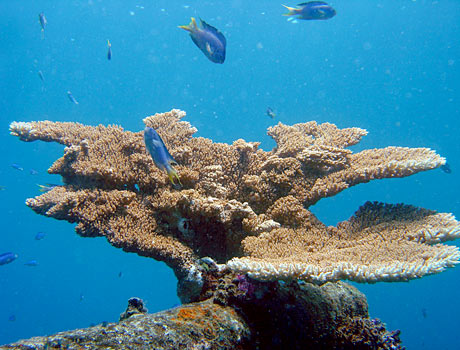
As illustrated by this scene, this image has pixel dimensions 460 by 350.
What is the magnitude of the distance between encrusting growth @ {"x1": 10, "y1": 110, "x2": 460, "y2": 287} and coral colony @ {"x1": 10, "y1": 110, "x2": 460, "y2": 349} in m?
0.02

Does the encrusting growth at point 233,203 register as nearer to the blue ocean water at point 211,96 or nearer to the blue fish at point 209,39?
the blue fish at point 209,39

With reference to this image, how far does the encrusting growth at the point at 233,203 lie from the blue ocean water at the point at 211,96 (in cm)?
5191

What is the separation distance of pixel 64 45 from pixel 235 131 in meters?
57.4

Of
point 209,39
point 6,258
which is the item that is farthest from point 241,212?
point 6,258

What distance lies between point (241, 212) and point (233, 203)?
0.17 meters

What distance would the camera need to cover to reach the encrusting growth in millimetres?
3236

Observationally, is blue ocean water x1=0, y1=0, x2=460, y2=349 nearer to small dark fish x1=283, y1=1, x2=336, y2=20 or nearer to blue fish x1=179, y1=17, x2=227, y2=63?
small dark fish x1=283, y1=1, x2=336, y2=20

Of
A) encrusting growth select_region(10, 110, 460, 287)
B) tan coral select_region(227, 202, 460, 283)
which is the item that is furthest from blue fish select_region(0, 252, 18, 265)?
tan coral select_region(227, 202, 460, 283)

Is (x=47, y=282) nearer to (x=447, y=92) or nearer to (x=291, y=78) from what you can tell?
(x=291, y=78)

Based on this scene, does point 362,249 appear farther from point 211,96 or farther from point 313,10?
point 211,96

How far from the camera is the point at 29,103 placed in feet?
248

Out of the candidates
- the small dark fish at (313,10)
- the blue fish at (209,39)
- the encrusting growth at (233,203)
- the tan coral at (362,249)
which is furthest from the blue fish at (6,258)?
the small dark fish at (313,10)

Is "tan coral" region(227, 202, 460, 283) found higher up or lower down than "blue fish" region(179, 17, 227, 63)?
lower down

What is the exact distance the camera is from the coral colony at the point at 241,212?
300 cm
